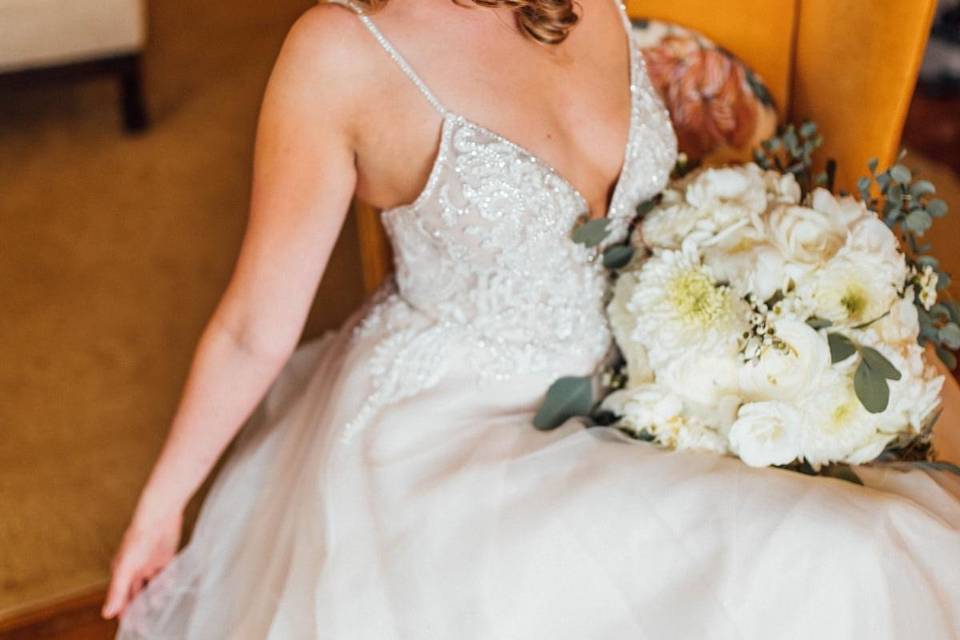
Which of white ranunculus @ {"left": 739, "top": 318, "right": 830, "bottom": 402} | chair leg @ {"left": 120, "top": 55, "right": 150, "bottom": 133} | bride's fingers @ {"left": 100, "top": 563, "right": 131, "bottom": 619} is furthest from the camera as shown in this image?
chair leg @ {"left": 120, "top": 55, "right": 150, "bottom": 133}

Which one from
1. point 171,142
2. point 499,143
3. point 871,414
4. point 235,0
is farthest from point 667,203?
point 235,0

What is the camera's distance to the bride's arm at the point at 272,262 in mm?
1094

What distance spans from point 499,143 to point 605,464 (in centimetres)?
38

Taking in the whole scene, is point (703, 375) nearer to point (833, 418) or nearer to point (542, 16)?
point (833, 418)

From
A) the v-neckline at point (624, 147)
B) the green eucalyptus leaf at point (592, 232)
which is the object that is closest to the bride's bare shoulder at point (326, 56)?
the v-neckline at point (624, 147)

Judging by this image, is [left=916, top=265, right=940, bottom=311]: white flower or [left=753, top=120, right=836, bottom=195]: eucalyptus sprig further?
[left=753, top=120, right=836, bottom=195]: eucalyptus sprig

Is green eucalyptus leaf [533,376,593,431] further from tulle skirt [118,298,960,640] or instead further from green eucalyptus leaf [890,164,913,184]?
green eucalyptus leaf [890,164,913,184]

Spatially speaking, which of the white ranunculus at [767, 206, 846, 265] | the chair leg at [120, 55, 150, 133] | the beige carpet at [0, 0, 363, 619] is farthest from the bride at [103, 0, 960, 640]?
the chair leg at [120, 55, 150, 133]

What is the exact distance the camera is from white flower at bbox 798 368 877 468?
111 centimetres

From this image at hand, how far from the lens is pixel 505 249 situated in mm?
1243

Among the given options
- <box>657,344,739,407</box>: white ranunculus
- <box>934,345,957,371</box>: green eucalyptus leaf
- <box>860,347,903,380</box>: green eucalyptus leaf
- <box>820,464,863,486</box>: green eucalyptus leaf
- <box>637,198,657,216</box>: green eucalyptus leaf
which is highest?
<box>637,198,657,216</box>: green eucalyptus leaf

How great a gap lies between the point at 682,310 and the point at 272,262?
456 millimetres

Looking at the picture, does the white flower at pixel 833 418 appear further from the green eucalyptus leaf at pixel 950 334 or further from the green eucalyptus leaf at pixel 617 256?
the green eucalyptus leaf at pixel 617 256

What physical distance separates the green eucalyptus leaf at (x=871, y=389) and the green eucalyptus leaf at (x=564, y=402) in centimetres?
34
